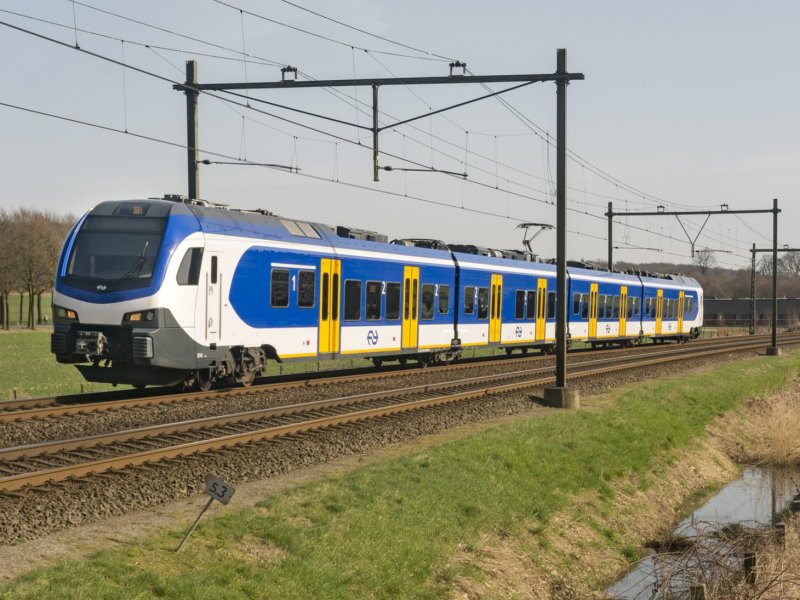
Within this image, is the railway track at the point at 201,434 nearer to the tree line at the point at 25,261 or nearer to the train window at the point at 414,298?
the train window at the point at 414,298

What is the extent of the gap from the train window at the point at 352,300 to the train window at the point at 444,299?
5.16 m

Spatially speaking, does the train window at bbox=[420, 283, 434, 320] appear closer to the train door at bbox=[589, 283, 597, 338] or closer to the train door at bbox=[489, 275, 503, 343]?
the train door at bbox=[489, 275, 503, 343]

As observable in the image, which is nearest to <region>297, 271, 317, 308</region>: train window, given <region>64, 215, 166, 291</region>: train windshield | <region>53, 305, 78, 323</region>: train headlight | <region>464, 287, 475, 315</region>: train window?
<region>64, 215, 166, 291</region>: train windshield

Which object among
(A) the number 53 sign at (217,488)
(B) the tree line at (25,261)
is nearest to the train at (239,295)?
(A) the number 53 sign at (217,488)

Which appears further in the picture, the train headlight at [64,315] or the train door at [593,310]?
the train door at [593,310]

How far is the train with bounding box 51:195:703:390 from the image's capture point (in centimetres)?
1822

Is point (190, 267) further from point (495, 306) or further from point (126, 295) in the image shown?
point (495, 306)

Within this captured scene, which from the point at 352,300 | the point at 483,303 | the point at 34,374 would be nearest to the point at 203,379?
the point at 352,300

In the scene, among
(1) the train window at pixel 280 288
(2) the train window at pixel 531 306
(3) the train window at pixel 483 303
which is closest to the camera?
(1) the train window at pixel 280 288

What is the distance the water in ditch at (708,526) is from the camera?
12422mm

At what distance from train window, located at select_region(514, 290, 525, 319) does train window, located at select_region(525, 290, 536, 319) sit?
15.1 inches

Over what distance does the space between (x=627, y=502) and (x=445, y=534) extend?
568 cm

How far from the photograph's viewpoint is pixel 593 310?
43469 millimetres

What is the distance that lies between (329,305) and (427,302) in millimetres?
5884
